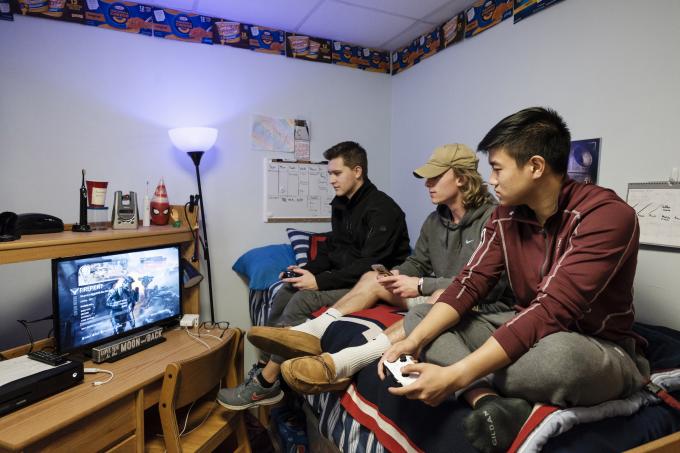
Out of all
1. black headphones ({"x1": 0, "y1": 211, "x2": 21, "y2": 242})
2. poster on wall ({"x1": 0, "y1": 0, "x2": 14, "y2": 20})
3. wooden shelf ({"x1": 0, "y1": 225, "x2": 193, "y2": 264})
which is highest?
poster on wall ({"x1": 0, "y1": 0, "x2": 14, "y2": 20})

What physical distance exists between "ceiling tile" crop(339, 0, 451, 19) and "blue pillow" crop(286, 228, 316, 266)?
4.86 feet

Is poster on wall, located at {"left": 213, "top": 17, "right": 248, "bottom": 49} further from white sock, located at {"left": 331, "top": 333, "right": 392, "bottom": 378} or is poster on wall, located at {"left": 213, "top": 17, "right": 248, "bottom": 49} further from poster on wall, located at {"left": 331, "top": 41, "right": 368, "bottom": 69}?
white sock, located at {"left": 331, "top": 333, "right": 392, "bottom": 378}

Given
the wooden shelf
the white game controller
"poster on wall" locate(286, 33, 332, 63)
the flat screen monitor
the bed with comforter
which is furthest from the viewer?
"poster on wall" locate(286, 33, 332, 63)

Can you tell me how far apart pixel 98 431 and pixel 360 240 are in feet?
4.69

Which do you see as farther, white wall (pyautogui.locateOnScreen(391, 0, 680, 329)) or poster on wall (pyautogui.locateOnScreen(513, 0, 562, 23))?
poster on wall (pyautogui.locateOnScreen(513, 0, 562, 23))

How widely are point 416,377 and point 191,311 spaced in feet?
4.48

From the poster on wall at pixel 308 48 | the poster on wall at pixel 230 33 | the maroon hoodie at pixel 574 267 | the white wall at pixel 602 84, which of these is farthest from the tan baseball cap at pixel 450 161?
the poster on wall at pixel 230 33

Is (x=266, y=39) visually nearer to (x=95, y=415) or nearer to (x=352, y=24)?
(x=352, y=24)

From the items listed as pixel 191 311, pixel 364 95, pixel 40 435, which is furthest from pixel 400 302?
pixel 364 95

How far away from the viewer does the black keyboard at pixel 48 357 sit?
1.24 meters

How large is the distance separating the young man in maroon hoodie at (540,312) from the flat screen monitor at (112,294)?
3.44ft

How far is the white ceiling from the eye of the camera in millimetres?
2365

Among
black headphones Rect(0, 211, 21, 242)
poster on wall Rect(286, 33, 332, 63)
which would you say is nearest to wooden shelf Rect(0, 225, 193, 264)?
black headphones Rect(0, 211, 21, 242)

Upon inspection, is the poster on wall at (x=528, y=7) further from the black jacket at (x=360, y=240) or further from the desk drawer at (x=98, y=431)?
the desk drawer at (x=98, y=431)
